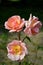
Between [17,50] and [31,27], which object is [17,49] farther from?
[31,27]

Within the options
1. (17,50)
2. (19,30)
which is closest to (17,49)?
(17,50)

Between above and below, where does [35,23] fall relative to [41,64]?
above

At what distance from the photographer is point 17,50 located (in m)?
1.62

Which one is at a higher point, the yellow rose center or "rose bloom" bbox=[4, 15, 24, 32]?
"rose bloom" bbox=[4, 15, 24, 32]

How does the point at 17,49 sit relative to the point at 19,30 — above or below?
below

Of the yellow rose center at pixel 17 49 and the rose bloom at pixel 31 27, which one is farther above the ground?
the rose bloom at pixel 31 27

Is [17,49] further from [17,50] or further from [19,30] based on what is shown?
[19,30]

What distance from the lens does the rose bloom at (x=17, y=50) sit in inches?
62.6

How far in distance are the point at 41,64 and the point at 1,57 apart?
727 millimetres

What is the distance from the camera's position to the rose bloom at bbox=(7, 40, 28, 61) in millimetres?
1591

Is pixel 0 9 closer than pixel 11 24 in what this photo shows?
No

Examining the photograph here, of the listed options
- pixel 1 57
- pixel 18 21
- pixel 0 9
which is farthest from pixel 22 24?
pixel 0 9

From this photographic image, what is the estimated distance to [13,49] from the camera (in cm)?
163

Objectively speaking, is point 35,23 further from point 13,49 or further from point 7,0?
point 7,0
